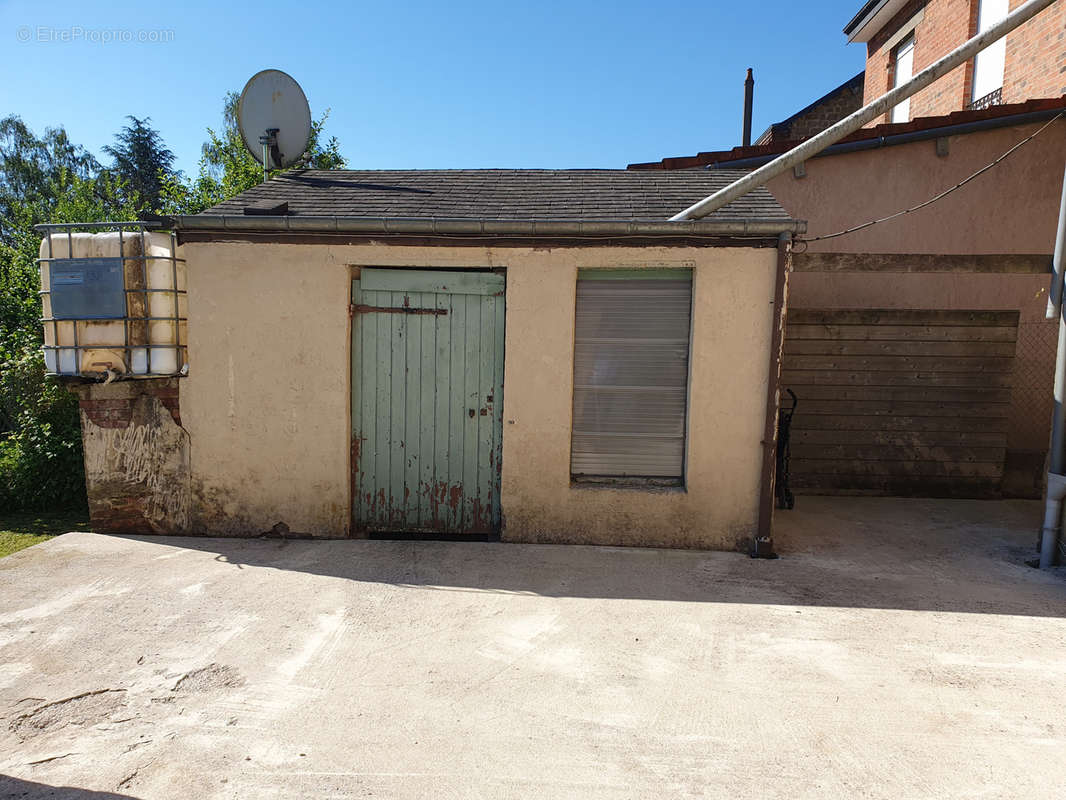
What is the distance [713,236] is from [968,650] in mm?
3476

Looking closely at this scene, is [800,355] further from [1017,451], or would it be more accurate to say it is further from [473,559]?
[473,559]

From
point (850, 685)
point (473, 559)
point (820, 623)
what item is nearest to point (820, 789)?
point (850, 685)

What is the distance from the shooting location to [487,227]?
5.46 meters

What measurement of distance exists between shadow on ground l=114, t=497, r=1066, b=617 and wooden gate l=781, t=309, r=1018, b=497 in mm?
1443

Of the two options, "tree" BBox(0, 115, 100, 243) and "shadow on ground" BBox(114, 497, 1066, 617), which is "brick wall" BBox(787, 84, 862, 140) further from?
"tree" BBox(0, 115, 100, 243)

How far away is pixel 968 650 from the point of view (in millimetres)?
3941

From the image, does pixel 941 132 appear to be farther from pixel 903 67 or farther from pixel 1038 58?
pixel 903 67

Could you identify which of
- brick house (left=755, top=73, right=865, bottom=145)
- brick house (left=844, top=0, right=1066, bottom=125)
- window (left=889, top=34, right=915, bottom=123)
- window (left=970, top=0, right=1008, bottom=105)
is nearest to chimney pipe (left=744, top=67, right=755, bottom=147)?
brick house (left=755, top=73, right=865, bottom=145)

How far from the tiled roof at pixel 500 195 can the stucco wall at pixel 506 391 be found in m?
0.43

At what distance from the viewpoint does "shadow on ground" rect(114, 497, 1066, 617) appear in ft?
15.7

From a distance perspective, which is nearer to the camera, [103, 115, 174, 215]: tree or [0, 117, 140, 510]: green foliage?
[0, 117, 140, 510]: green foliage

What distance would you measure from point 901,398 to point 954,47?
7.09 metres

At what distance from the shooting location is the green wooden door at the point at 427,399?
5816 millimetres

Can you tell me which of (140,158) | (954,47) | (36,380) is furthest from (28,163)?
(954,47)
